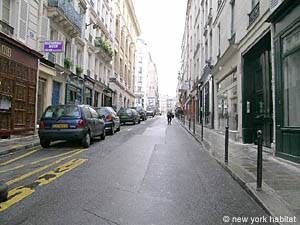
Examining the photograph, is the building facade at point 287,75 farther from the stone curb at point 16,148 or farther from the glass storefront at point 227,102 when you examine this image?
the stone curb at point 16,148

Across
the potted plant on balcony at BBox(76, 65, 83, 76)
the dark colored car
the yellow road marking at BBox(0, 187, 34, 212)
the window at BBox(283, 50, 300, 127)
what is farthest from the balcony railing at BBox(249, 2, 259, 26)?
the potted plant on balcony at BBox(76, 65, 83, 76)

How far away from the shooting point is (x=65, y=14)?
2114 cm

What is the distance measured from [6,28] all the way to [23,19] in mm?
1850

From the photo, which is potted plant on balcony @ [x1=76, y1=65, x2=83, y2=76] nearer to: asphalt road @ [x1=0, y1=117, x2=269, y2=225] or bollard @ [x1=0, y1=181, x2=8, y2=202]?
asphalt road @ [x1=0, y1=117, x2=269, y2=225]

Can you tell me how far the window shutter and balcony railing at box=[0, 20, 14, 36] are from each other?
0.85 metres

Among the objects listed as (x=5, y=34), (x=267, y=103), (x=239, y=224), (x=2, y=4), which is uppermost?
(x=2, y=4)

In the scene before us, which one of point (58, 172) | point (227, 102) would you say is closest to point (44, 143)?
point (58, 172)

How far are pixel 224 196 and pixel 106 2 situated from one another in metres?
34.8

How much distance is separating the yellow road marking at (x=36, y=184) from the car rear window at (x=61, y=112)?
12.6ft

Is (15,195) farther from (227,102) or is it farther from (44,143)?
(227,102)

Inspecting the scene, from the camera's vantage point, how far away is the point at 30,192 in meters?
5.72

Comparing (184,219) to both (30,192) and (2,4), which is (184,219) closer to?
(30,192)

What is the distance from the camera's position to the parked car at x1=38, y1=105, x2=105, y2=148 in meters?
12.2

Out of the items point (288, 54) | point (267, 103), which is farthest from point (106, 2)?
point (288, 54)
